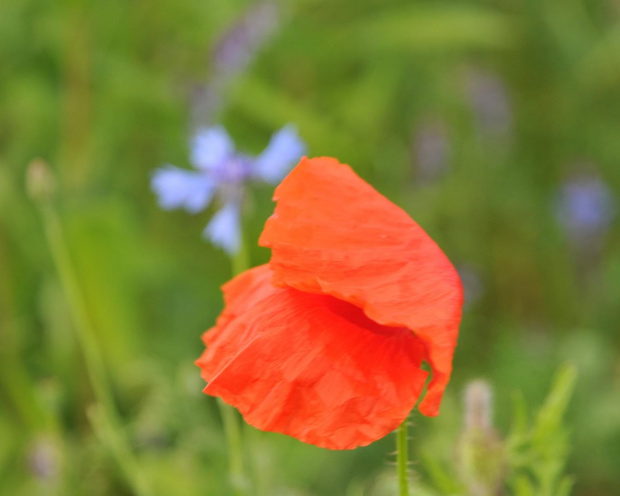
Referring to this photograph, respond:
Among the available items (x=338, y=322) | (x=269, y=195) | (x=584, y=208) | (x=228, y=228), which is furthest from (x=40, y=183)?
Answer: (x=584, y=208)

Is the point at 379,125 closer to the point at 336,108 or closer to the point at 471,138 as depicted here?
the point at 336,108

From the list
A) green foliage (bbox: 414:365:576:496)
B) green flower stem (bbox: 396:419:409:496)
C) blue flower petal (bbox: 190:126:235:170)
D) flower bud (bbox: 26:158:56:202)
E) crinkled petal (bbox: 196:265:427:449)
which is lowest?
green foliage (bbox: 414:365:576:496)

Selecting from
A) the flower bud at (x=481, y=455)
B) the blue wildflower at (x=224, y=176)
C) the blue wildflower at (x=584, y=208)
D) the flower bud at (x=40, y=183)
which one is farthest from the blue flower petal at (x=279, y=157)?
the blue wildflower at (x=584, y=208)

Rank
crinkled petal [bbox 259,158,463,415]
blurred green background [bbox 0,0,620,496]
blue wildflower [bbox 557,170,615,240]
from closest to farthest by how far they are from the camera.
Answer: crinkled petal [bbox 259,158,463,415] < blurred green background [bbox 0,0,620,496] < blue wildflower [bbox 557,170,615,240]

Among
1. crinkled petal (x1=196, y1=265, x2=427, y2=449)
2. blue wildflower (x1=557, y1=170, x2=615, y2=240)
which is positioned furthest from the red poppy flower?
blue wildflower (x1=557, y1=170, x2=615, y2=240)

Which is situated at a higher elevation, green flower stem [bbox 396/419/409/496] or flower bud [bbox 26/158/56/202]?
flower bud [bbox 26/158/56/202]

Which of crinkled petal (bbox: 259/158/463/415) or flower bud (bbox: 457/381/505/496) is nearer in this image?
crinkled petal (bbox: 259/158/463/415)

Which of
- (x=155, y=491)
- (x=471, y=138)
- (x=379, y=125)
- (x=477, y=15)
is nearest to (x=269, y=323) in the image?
(x=155, y=491)

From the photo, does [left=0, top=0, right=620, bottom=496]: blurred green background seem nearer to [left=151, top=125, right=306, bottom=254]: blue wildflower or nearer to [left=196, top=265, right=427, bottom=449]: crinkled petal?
[left=151, top=125, right=306, bottom=254]: blue wildflower
